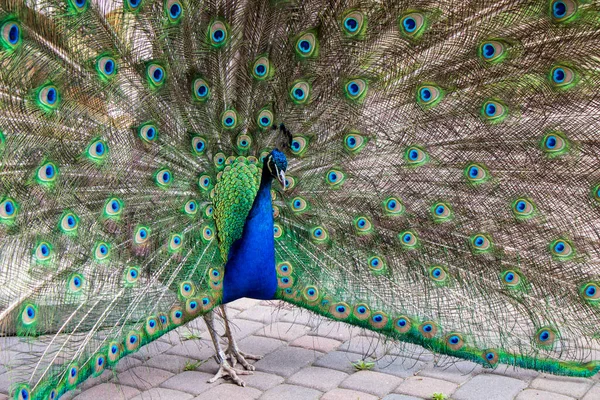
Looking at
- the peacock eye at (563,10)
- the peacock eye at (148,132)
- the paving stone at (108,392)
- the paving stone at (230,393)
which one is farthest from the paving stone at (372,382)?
the peacock eye at (563,10)

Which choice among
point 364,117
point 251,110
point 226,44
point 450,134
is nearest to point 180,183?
point 251,110

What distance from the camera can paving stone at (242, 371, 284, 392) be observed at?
3215 millimetres

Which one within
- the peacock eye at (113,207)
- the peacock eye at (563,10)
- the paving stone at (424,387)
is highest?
the peacock eye at (563,10)

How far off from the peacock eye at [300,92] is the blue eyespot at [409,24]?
1.65 feet

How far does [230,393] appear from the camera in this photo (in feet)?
10.3

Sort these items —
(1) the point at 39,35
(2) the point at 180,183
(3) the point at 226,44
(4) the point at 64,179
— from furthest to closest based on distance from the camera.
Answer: (2) the point at 180,183
(3) the point at 226,44
(4) the point at 64,179
(1) the point at 39,35

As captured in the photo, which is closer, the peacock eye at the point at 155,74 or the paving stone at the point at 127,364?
the peacock eye at the point at 155,74

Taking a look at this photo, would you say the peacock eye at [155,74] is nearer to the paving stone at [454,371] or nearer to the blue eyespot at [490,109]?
the blue eyespot at [490,109]

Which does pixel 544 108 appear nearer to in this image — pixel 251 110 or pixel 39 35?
pixel 251 110

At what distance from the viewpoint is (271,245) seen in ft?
10.1

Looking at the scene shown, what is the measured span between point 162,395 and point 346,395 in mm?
870

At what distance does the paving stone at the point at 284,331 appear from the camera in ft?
12.7

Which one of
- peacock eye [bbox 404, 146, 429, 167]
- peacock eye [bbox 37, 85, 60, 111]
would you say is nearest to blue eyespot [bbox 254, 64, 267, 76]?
peacock eye [bbox 404, 146, 429, 167]

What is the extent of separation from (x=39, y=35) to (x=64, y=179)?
59cm
